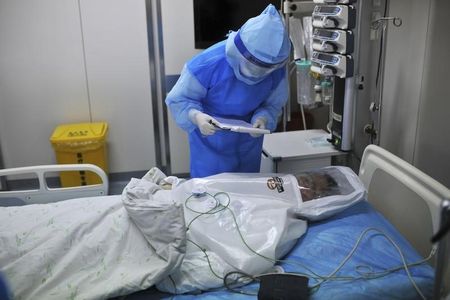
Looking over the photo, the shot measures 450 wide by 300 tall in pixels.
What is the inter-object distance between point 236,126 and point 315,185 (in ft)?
1.44

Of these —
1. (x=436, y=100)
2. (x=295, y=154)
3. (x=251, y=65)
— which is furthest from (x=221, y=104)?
(x=436, y=100)

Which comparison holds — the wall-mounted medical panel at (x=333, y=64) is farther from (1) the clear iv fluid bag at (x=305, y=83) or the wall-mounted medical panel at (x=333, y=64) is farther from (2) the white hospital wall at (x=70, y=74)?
(2) the white hospital wall at (x=70, y=74)

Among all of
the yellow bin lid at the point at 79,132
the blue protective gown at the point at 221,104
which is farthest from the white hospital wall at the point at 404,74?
the yellow bin lid at the point at 79,132

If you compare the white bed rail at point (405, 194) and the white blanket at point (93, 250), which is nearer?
the white blanket at point (93, 250)

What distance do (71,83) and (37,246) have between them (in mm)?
2129

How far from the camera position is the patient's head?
1.82 m

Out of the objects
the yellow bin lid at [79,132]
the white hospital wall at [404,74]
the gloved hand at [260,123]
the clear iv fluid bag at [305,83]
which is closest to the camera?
the gloved hand at [260,123]

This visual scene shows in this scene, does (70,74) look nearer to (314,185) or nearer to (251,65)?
(251,65)

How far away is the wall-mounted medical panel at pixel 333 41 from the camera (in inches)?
88.7

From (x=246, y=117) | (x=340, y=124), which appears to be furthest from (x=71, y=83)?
(x=340, y=124)

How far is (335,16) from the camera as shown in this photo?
227 centimetres

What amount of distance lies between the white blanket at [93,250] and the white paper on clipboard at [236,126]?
0.52 m

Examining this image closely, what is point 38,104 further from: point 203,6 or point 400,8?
point 400,8

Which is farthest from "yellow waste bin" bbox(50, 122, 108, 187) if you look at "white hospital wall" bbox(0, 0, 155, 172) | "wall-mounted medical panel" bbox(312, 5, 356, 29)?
"wall-mounted medical panel" bbox(312, 5, 356, 29)
